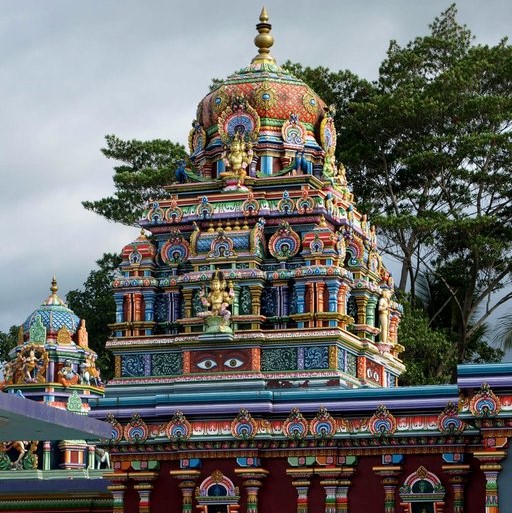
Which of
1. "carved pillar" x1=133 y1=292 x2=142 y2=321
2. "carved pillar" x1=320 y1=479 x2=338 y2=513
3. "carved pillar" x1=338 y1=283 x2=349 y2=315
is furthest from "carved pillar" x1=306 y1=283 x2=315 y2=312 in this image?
"carved pillar" x1=320 y1=479 x2=338 y2=513

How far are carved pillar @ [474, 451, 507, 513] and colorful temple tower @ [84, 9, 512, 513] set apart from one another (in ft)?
0.07

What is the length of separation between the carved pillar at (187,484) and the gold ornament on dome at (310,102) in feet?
27.6

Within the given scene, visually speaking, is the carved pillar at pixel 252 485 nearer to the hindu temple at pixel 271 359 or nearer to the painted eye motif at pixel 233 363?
the hindu temple at pixel 271 359

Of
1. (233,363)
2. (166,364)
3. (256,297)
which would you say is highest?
→ (256,297)

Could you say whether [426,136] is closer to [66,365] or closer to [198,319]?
[66,365]

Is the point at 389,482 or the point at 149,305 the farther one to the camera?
the point at 149,305

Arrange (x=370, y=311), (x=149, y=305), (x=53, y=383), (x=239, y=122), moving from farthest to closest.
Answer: (x=53, y=383) < (x=239, y=122) < (x=370, y=311) < (x=149, y=305)

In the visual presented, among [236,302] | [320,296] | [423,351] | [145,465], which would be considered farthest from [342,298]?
[423,351]

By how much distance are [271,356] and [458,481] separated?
4.43 metres

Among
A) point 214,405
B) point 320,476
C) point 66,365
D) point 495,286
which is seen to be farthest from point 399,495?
point 495,286

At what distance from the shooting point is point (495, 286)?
46875 mm

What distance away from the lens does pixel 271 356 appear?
104ft

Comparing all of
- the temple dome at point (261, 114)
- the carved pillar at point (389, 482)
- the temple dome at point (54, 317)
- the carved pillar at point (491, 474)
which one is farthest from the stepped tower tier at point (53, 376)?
the carved pillar at point (491, 474)

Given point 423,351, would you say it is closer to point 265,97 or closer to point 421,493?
point 265,97
